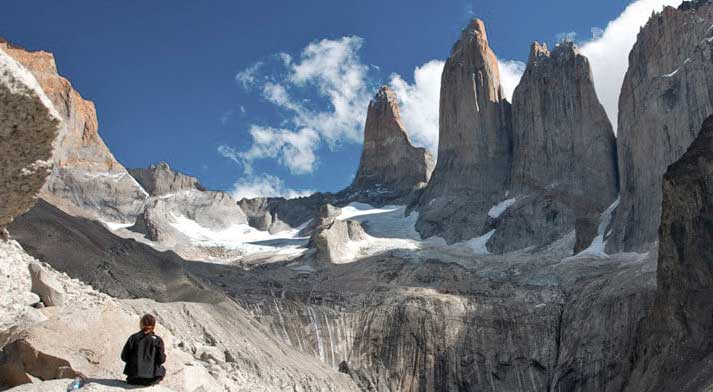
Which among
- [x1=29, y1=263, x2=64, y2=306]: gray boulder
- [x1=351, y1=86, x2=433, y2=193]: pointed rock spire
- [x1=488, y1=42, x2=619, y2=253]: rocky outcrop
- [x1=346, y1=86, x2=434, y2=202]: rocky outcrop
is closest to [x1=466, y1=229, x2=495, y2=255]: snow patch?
[x1=488, y1=42, x2=619, y2=253]: rocky outcrop

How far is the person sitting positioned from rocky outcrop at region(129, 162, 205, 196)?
315 feet

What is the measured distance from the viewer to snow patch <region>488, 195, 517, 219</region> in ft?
247

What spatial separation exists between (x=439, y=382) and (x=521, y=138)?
38113 millimetres

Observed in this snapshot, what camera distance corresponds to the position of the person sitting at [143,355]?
999cm

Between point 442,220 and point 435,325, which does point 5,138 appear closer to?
point 435,325

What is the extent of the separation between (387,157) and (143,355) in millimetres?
96296

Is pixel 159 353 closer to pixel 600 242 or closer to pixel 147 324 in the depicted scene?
pixel 147 324

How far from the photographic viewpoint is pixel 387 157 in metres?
106

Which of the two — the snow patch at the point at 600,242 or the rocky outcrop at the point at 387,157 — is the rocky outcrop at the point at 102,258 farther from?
the rocky outcrop at the point at 387,157

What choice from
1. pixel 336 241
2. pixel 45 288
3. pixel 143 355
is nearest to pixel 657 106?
pixel 336 241

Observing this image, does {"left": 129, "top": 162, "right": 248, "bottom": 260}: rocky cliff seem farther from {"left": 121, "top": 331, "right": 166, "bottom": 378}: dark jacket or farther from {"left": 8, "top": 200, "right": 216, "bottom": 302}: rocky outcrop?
{"left": 121, "top": 331, "right": 166, "bottom": 378}: dark jacket

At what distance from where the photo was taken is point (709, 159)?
33.9 meters

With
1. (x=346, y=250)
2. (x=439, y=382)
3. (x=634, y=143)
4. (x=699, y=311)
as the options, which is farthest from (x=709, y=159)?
(x=346, y=250)

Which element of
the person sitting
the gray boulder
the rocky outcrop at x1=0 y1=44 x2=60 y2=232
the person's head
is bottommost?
the person sitting
